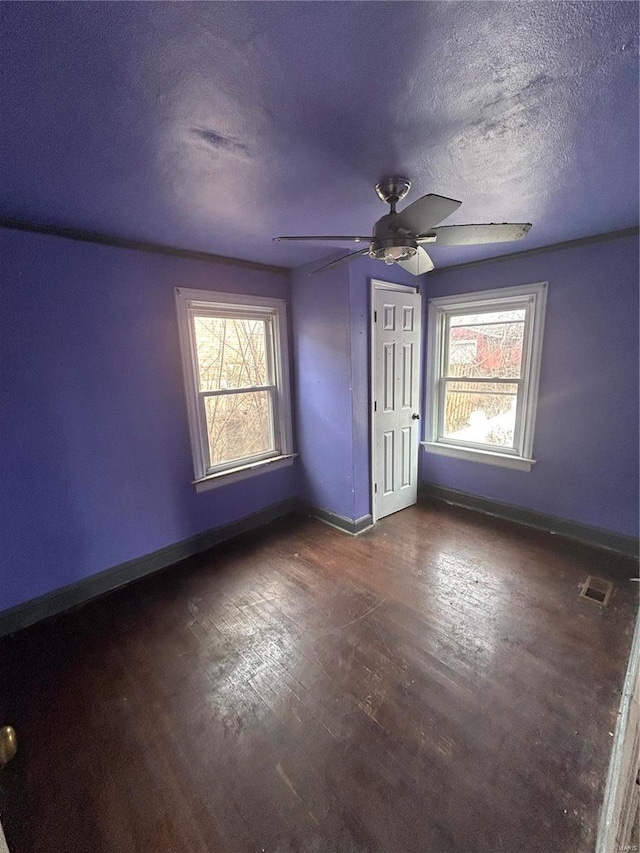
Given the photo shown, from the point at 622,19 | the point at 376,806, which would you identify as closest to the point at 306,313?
the point at 622,19

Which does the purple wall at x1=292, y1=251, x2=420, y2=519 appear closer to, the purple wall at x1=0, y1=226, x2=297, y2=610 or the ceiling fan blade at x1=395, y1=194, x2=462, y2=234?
the purple wall at x1=0, y1=226, x2=297, y2=610

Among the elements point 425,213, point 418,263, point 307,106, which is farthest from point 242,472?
point 307,106

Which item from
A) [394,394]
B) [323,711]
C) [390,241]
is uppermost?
[390,241]

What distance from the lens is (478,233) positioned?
1.59 m

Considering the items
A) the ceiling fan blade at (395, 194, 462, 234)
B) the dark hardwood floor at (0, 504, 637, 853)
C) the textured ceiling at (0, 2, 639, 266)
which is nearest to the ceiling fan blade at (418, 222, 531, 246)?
the ceiling fan blade at (395, 194, 462, 234)

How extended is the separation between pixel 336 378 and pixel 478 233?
5.10 feet

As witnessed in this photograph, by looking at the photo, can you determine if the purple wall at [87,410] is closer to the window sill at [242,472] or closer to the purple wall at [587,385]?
the window sill at [242,472]

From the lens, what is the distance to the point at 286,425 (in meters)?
3.38

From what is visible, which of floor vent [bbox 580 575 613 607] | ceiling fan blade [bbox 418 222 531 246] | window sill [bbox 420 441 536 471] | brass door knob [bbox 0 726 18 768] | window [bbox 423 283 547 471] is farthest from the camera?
window sill [bbox 420 441 536 471]

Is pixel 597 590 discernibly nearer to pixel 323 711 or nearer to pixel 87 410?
pixel 323 711

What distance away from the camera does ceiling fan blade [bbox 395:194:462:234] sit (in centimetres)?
128

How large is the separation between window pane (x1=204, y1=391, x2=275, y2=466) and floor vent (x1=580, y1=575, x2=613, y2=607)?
265cm

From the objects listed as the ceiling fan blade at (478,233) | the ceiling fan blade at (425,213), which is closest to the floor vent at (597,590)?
the ceiling fan blade at (478,233)

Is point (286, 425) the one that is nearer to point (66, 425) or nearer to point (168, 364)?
point (168, 364)
